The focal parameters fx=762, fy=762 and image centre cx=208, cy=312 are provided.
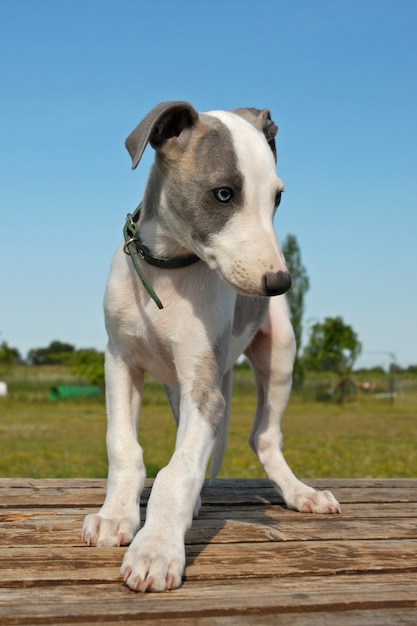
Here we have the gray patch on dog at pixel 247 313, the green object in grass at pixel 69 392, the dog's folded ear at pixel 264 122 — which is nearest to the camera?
the dog's folded ear at pixel 264 122

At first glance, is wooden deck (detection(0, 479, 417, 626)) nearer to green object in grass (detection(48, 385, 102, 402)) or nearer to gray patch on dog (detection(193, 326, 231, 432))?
gray patch on dog (detection(193, 326, 231, 432))

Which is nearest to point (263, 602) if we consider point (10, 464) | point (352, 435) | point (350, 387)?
point (10, 464)

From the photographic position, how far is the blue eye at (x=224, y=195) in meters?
3.22

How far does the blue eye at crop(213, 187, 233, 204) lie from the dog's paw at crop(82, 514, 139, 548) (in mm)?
1506

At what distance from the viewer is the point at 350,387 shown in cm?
Result: 3412

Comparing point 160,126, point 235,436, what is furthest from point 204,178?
point 235,436

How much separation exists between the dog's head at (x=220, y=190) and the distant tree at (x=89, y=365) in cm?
2905

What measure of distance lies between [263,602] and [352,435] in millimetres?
15967

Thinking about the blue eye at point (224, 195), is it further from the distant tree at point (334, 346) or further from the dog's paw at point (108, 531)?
the distant tree at point (334, 346)

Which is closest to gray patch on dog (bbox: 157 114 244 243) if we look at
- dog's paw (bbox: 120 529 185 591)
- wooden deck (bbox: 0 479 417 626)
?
dog's paw (bbox: 120 529 185 591)

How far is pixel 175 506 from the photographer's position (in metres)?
3.01

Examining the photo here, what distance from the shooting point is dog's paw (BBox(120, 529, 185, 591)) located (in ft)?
8.86

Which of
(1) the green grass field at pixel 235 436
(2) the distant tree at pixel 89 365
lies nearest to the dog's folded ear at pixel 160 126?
(1) the green grass field at pixel 235 436

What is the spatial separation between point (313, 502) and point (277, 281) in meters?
1.80
